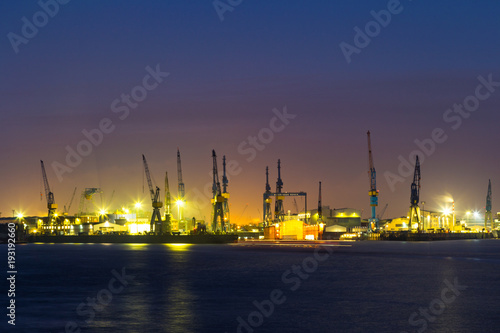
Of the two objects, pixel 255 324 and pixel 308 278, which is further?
pixel 308 278

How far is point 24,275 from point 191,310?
37950 mm

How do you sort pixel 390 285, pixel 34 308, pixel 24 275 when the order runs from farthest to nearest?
pixel 24 275
pixel 390 285
pixel 34 308

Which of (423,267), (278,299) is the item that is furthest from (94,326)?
(423,267)

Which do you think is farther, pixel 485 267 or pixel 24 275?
pixel 485 267

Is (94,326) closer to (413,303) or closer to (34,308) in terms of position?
(34,308)

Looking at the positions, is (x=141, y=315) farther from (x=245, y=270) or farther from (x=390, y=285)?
(x=245, y=270)

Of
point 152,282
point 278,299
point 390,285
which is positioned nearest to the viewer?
point 278,299

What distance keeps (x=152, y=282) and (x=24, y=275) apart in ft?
61.8

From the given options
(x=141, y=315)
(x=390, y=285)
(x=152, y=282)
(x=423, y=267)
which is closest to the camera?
(x=141, y=315)

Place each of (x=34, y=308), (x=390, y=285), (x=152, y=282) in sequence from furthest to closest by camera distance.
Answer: (x=152, y=282), (x=390, y=285), (x=34, y=308)

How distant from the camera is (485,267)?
3228 inches

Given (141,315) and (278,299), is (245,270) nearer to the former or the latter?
(278,299)

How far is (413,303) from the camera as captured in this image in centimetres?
4572

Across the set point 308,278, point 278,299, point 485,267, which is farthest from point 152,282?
point 485,267
